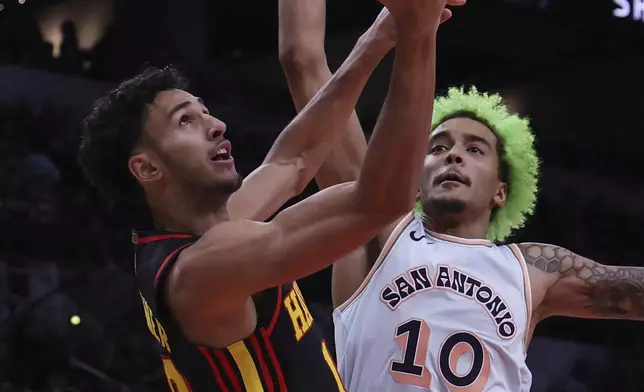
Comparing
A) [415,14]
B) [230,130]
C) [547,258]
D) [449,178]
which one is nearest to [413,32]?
[415,14]

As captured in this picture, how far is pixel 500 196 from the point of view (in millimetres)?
2592

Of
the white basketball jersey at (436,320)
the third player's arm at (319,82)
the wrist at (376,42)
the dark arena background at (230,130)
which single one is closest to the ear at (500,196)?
the white basketball jersey at (436,320)

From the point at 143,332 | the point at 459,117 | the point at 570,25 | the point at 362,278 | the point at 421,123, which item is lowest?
the point at 143,332

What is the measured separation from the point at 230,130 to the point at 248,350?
3510 millimetres

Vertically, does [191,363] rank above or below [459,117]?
below

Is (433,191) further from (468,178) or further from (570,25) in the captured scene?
(570,25)

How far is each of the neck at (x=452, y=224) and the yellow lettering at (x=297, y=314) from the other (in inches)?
29.9

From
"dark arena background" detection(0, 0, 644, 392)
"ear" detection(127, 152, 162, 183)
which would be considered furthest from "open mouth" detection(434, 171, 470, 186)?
"dark arena background" detection(0, 0, 644, 392)

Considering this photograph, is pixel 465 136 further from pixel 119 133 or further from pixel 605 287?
pixel 119 133

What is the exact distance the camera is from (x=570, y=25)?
5.80 meters

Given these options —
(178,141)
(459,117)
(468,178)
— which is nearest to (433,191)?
(468,178)

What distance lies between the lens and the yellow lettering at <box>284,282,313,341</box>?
1683 mm

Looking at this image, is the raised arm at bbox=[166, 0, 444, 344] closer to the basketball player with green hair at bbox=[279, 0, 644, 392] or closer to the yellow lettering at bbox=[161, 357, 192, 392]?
the yellow lettering at bbox=[161, 357, 192, 392]

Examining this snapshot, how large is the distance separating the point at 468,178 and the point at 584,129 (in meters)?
3.82
